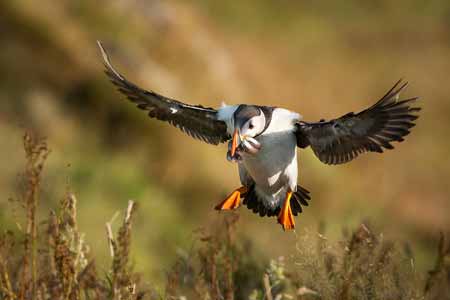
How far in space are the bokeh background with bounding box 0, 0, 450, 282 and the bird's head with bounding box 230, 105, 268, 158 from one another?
3.49 metres

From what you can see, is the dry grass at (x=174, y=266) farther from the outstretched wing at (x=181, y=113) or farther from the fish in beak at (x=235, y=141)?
the outstretched wing at (x=181, y=113)

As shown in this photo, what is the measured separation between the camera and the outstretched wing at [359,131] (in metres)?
4.82

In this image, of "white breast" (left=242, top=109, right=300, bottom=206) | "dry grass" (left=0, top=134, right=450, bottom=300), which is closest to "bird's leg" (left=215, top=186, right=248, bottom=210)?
"white breast" (left=242, top=109, right=300, bottom=206)

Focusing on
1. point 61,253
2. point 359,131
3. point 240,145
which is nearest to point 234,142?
point 240,145

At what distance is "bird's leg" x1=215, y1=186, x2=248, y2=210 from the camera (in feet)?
16.6

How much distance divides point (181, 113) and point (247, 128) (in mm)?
1006

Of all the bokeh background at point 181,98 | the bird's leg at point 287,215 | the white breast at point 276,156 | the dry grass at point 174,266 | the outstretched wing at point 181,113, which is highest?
the bokeh background at point 181,98

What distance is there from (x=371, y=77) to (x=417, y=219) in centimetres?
386

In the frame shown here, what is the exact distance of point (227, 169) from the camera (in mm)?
12180

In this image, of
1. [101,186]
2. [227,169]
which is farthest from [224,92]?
[101,186]

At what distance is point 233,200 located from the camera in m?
5.26

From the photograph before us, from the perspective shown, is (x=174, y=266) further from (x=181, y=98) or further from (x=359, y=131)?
(x=181, y=98)

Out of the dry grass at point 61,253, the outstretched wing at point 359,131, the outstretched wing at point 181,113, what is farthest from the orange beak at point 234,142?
the dry grass at point 61,253

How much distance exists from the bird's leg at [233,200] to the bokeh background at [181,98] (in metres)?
2.90
